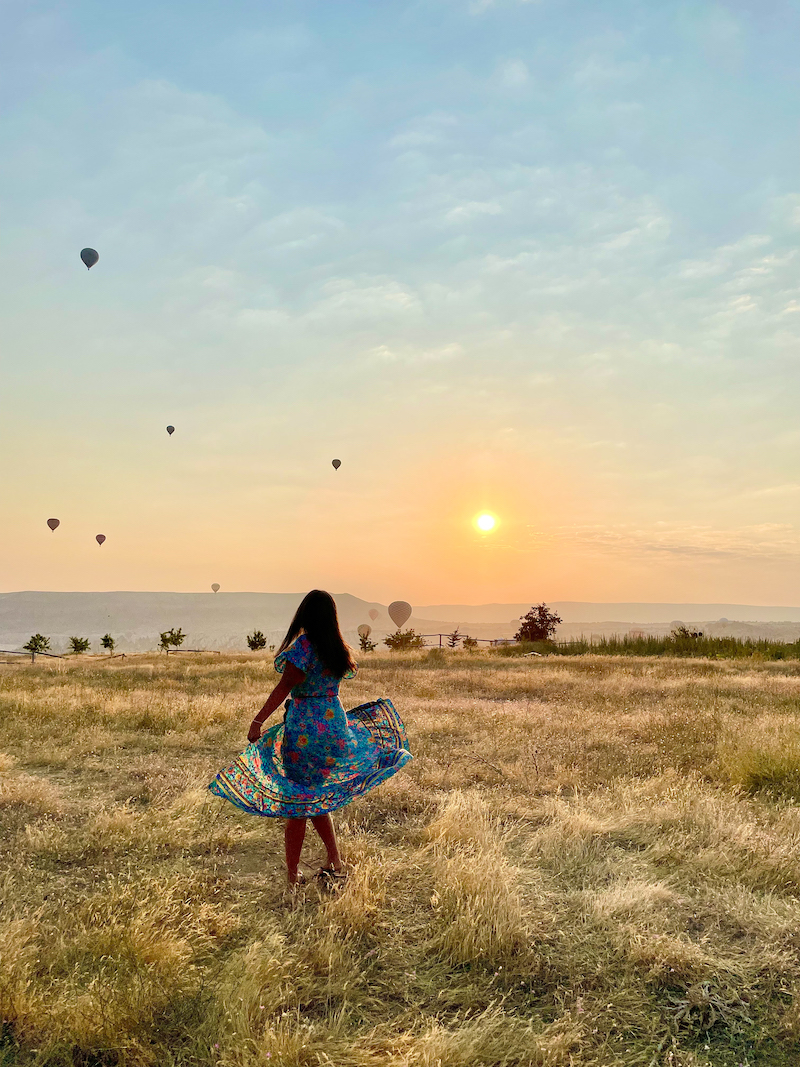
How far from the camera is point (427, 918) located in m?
4.68

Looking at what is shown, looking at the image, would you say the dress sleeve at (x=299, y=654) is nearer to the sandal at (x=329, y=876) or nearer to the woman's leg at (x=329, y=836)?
the woman's leg at (x=329, y=836)

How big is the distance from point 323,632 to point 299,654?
226 mm

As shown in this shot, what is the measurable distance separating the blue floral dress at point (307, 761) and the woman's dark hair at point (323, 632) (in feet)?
0.19

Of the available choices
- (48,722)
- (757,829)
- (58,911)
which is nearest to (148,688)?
(48,722)

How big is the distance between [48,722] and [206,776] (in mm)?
4754

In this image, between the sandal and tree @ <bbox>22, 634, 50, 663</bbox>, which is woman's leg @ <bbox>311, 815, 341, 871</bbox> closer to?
the sandal

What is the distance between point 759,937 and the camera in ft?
14.1

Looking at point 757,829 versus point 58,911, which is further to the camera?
point 757,829

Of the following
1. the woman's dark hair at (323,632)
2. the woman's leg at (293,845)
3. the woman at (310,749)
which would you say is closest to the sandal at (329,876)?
the woman at (310,749)

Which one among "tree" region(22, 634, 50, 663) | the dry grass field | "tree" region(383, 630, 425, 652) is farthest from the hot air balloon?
the dry grass field

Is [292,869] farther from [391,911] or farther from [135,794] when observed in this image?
[135,794]

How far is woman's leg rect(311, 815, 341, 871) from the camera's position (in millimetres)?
5047

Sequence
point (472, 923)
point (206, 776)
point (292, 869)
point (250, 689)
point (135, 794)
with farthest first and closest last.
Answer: point (250, 689) < point (206, 776) < point (135, 794) < point (292, 869) < point (472, 923)

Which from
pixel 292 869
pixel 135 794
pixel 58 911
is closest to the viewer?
pixel 58 911
